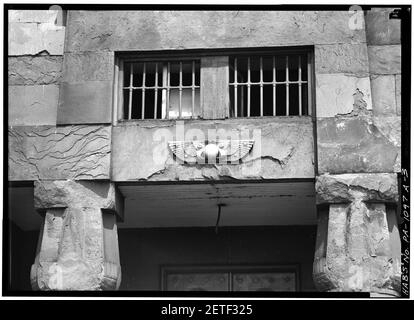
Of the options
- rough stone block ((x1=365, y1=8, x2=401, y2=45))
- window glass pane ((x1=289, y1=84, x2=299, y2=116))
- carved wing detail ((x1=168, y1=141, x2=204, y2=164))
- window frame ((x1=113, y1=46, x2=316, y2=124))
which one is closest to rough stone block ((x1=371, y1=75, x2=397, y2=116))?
rough stone block ((x1=365, y1=8, x2=401, y2=45))

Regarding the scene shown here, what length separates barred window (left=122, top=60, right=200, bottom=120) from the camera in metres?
14.2

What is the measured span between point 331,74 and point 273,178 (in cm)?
149

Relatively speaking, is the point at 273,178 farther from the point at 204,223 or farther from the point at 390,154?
the point at 204,223

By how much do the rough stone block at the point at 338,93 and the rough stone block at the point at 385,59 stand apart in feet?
0.76

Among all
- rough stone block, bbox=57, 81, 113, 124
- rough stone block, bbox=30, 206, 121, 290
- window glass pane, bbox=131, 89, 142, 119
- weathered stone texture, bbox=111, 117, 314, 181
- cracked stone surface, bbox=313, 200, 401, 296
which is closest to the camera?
cracked stone surface, bbox=313, 200, 401, 296

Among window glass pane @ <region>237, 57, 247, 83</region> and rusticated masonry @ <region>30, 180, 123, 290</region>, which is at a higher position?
window glass pane @ <region>237, 57, 247, 83</region>

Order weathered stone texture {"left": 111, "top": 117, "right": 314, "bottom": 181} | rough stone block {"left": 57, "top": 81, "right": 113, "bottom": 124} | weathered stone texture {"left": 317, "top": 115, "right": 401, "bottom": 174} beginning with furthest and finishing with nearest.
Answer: rough stone block {"left": 57, "top": 81, "right": 113, "bottom": 124}
weathered stone texture {"left": 111, "top": 117, "right": 314, "bottom": 181}
weathered stone texture {"left": 317, "top": 115, "right": 401, "bottom": 174}

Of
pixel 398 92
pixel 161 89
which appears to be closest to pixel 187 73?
pixel 161 89

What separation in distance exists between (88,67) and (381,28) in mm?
3746

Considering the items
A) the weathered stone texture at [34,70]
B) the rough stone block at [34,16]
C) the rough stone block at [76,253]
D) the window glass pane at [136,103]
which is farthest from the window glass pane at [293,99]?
the rough stone block at [34,16]

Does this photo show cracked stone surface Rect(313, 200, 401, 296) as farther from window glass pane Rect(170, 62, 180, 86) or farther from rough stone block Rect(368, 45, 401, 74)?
window glass pane Rect(170, 62, 180, 86)

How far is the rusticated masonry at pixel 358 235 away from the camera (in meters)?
13.1

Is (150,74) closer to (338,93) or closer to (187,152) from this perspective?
(187,152)

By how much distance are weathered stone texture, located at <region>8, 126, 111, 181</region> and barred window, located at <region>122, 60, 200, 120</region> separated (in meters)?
0.63
